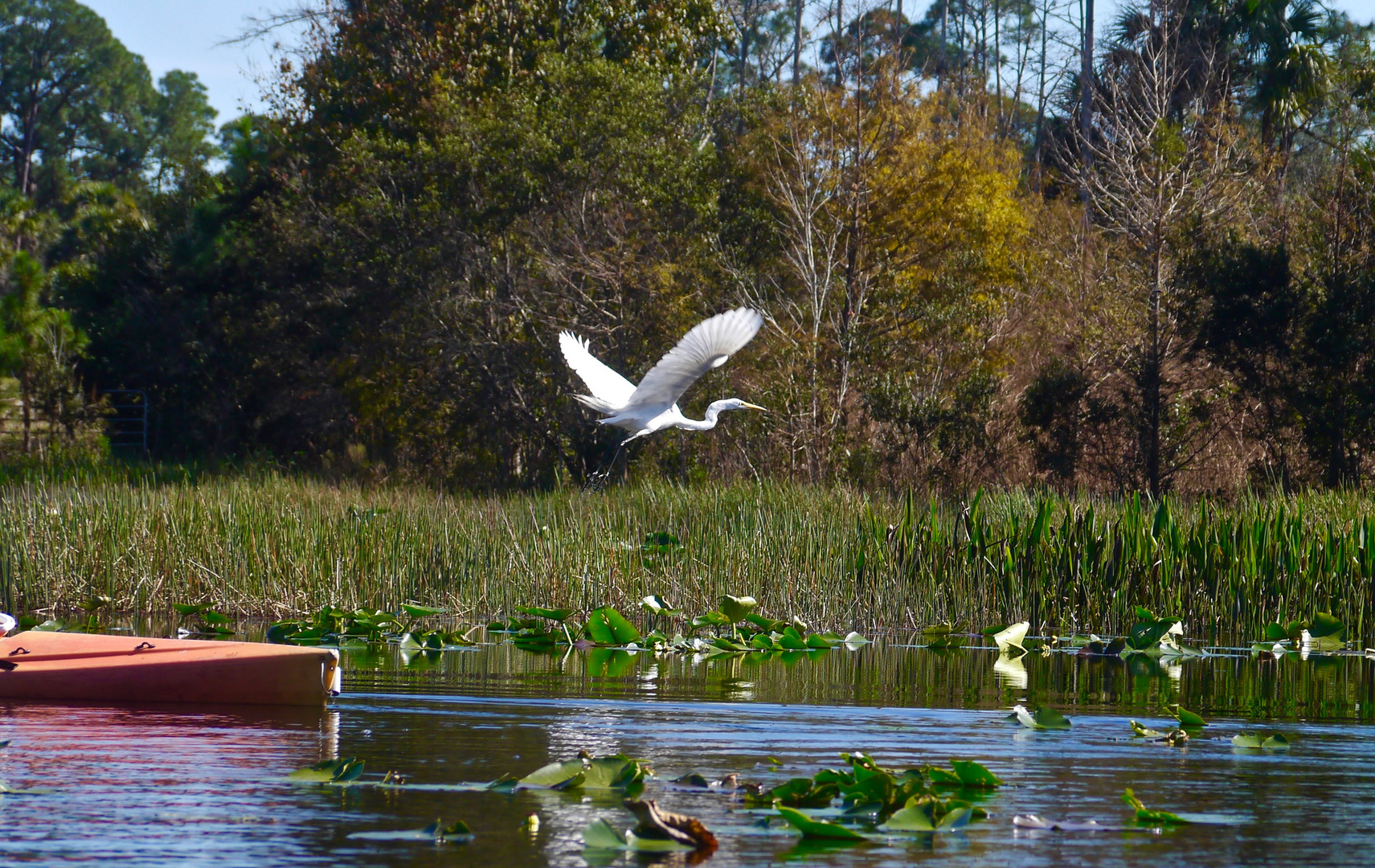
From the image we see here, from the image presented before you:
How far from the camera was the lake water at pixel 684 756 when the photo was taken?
3.98 m

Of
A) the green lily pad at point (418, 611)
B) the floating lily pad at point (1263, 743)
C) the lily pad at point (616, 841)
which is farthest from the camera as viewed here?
the green lily pad at point (418, 611)

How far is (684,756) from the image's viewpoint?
5.26 meters

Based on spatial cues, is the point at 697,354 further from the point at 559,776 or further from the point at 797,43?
the point at 797,43

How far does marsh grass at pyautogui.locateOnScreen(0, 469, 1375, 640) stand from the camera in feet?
31.5

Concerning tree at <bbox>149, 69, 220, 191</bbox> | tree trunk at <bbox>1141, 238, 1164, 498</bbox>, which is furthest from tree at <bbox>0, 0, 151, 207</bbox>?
tree trunk at <bbox>1141, 238, 1164, 498</bbox>

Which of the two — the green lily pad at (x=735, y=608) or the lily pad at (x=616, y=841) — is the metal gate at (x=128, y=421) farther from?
the lily pad at (x=616, y=841)

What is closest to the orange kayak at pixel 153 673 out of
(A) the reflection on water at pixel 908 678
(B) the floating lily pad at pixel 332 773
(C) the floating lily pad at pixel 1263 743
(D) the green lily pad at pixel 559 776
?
(A) the reflection on water at pixel 908 678

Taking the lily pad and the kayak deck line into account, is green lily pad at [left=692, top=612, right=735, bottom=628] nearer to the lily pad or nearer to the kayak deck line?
the kayak deck line

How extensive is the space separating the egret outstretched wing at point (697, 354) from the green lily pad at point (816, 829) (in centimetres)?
505

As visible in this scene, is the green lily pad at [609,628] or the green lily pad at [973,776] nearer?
the green lily pad at [973,776]

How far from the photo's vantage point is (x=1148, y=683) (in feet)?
24.5

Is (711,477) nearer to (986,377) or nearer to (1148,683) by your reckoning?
(986,377)

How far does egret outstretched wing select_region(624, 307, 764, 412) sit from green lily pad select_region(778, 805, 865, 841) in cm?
505

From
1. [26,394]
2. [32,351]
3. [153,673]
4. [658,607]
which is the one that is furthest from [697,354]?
[26,394]
